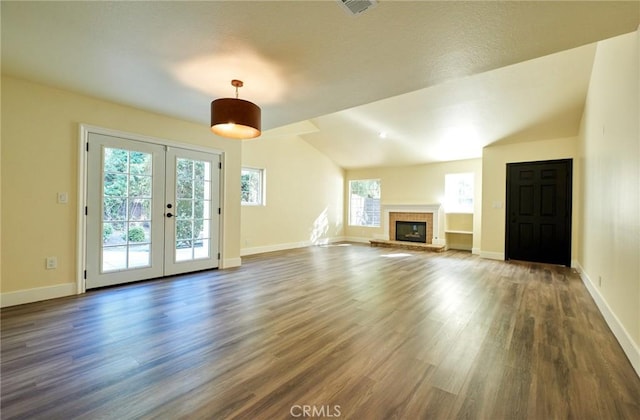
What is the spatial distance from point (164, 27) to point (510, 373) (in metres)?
3.46

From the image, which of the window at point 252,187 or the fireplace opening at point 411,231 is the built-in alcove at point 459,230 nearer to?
the fireplace opening at point 411,231

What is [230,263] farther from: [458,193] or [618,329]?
[458,193]

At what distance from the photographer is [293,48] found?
2309 millimetres

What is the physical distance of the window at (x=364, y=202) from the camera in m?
9.05

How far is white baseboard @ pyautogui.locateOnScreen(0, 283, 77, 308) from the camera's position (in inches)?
114

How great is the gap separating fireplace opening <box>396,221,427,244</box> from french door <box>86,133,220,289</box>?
555 cm

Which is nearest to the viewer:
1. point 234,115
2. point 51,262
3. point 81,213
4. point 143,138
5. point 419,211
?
point 234,115

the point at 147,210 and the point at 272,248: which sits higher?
the point at 147,210

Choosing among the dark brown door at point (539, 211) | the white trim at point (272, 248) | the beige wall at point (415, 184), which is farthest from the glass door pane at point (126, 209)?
the dark brown door at point (539, 211)

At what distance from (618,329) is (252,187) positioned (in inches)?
248

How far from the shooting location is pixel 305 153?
7.94 meters

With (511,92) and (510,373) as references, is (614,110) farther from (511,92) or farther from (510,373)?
(510,373)

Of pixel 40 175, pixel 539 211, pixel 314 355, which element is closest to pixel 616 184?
pixel 314 355

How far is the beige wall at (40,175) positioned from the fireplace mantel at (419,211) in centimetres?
695
